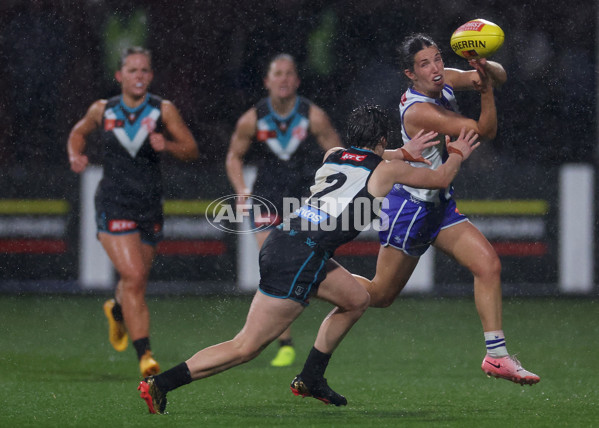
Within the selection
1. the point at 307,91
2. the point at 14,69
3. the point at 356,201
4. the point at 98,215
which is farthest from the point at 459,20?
the point at 356,201

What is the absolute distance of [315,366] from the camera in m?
7.36

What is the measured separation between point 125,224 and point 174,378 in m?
2.34

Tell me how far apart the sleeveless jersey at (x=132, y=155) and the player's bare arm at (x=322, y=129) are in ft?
4.49

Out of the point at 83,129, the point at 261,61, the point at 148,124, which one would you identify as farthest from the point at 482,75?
the point at 261,61

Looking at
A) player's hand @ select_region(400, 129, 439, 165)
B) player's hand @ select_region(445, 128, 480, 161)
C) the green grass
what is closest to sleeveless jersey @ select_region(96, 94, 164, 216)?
the green grass

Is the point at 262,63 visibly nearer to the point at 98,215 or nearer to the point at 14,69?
the point at 14,69

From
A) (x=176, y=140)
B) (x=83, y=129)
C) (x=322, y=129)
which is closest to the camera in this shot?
(x=176, y=140)

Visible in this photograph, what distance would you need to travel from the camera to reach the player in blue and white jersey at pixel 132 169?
8.85 metres

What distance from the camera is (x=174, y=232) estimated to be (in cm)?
1281

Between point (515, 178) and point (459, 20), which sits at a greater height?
point (459, 20)

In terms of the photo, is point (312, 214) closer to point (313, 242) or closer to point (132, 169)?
point (313, 242)

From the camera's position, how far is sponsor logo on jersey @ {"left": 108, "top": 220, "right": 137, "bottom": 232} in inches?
352

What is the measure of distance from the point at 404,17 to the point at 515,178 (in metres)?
5.14

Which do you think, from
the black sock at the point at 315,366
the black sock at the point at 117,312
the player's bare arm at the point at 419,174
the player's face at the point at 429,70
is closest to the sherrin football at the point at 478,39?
the player's face at the point at 429,70
